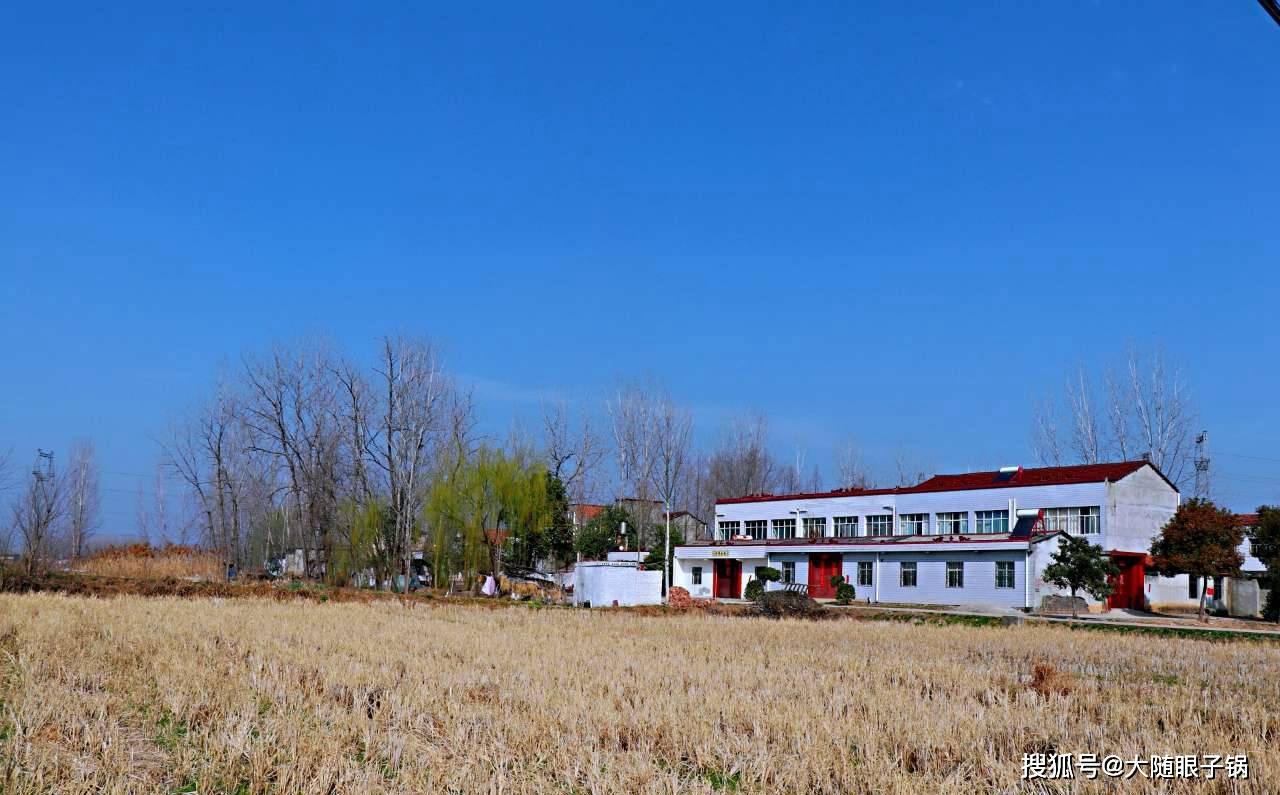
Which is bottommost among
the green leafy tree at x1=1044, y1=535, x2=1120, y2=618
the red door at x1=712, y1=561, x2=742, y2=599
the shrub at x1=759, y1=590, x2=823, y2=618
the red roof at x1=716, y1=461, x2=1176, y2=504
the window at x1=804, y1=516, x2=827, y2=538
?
the red door at x1=712, y1=561, x2=742, y2=599

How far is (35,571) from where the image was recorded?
42.3 meters

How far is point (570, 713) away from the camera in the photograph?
34.9 feet

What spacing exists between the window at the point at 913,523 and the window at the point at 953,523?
0.86 meters

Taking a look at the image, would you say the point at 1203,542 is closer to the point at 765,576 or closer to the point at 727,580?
the point at 765,576

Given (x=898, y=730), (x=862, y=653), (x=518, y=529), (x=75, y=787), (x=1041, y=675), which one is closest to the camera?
(x=75, y=787)

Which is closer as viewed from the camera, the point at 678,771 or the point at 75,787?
the point at 75,787

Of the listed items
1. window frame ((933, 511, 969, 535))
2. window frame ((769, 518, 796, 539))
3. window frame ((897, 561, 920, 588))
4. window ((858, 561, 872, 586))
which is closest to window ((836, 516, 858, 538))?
window frame ((769, 518, 796, 539))

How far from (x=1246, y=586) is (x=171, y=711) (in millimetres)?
48933

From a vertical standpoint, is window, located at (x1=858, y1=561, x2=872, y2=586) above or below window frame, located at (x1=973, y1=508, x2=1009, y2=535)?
below

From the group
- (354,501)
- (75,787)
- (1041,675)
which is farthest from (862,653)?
(354,501)

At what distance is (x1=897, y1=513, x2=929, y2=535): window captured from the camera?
57.0 m

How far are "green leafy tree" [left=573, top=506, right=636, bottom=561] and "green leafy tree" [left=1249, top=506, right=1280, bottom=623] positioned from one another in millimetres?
37102

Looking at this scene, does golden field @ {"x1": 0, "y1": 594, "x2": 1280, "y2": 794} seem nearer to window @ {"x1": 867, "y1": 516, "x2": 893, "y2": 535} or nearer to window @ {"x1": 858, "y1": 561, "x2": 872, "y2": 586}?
window @ {"x1": 858, "y1": 561, "x2": 872, "y2": 586}

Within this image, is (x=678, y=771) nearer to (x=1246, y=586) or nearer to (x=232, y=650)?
(x=232, y=650)
